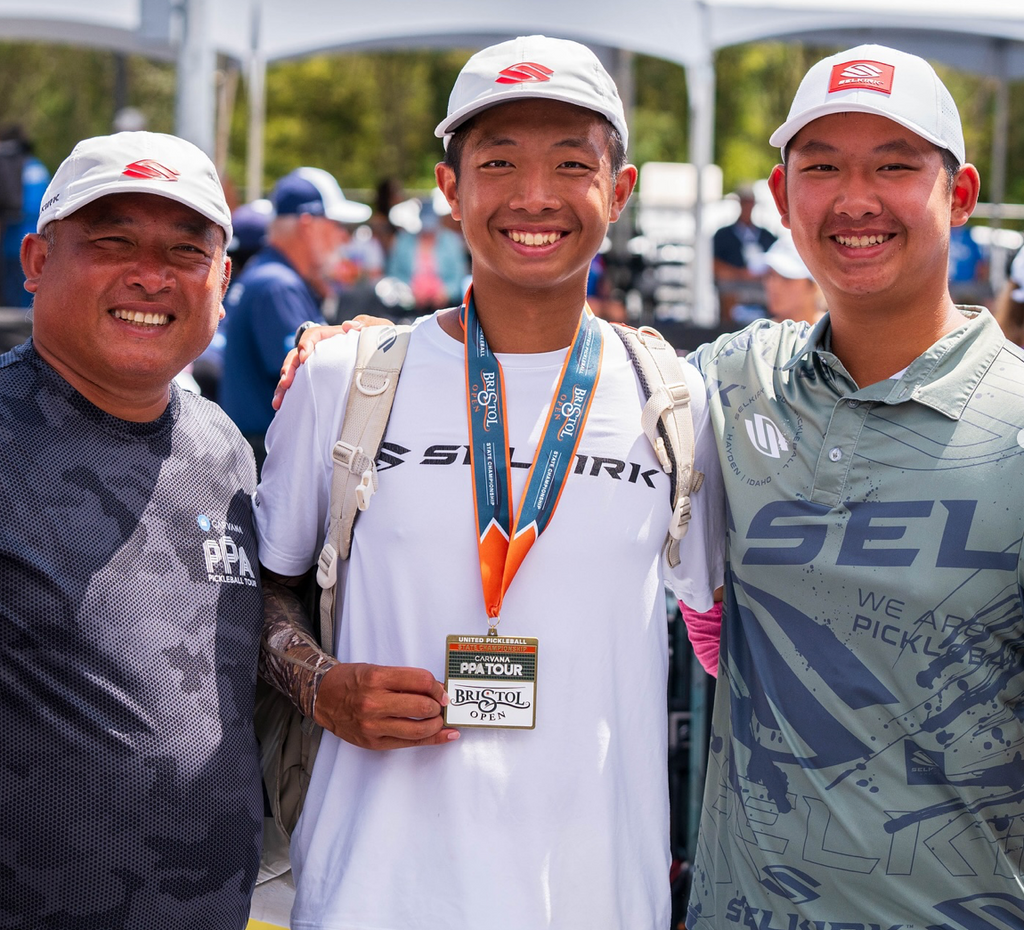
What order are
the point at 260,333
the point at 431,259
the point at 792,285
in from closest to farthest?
the point at 260,333, the point at 792,285, the point at 431,259

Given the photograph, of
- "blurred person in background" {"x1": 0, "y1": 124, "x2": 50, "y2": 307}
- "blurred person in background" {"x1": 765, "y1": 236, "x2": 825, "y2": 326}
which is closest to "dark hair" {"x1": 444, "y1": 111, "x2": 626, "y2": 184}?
"blurred person in background" {"x1": 765, "y1": 236, "x2": 825, "y2": 326}

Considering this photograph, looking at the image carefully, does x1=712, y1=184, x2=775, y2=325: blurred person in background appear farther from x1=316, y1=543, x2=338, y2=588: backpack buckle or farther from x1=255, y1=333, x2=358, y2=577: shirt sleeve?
x1=316, y1=543, x2=338, y2=588: backpack buckle

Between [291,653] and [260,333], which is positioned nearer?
[291,653]

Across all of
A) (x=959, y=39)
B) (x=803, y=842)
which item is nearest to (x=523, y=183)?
(x=803, y=842)

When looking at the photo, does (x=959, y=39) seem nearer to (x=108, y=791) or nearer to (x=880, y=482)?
(x=880, y=482)

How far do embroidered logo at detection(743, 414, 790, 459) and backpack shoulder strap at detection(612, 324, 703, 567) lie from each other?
0.44ft

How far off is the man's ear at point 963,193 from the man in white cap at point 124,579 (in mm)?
1527

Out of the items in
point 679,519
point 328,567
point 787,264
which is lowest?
point 328,567

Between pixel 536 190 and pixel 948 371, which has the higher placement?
pixel 536 190

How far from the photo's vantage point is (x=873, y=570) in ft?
7.42

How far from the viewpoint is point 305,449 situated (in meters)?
2.55

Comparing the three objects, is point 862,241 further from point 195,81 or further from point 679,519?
point 195,81

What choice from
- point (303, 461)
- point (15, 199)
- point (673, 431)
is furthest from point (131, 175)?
point (15, 199)

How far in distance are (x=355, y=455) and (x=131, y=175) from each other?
0.70 m
